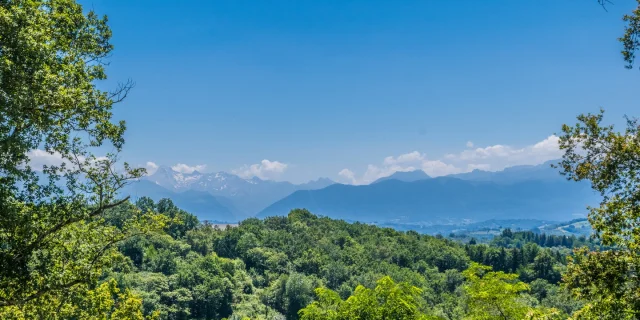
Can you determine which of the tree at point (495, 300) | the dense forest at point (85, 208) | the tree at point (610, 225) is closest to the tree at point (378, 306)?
the dense forest at point (85, 208)

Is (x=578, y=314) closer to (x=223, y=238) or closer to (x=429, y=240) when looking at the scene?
(x=223, y=238)

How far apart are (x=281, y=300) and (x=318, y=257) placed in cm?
2174

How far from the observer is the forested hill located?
52.4 m

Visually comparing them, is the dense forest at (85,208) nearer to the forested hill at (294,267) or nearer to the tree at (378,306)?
the tree at (378,306)

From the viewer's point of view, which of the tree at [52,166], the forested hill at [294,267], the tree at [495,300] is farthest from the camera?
the forested hill at [294,267]

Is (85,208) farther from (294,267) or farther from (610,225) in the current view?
(294,267)

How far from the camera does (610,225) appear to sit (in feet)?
25.2

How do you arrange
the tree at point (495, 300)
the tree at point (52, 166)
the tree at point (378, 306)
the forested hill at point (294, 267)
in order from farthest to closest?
the forested hill at point (294, 267)
the tree at point (378, 306)
the tree at point (495, 300)
the tree at point (52, 166)

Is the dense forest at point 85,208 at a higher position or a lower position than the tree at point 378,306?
higher

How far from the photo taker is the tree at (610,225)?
7328 millimetres

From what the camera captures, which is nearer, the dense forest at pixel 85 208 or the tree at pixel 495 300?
the dense forest at pixel 85 208

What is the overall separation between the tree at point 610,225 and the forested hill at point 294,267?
981 cm

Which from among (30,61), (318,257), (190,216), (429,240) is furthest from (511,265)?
(30,61)

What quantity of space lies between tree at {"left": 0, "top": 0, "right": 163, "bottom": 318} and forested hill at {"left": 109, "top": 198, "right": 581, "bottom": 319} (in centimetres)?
1049
